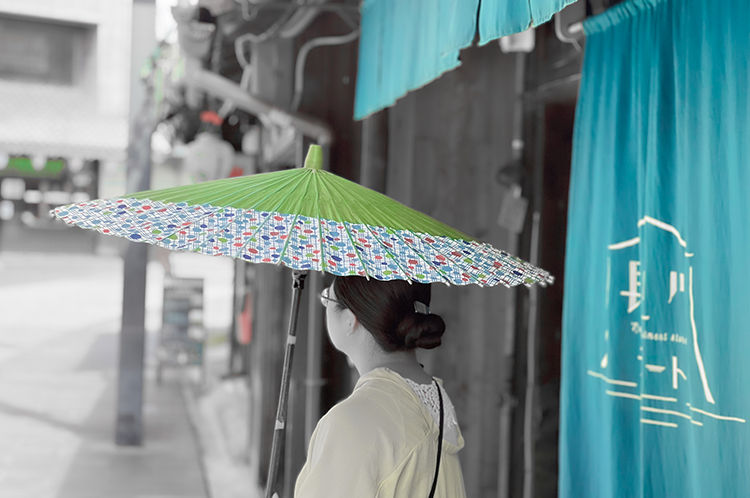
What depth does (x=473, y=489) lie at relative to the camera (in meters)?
3.87

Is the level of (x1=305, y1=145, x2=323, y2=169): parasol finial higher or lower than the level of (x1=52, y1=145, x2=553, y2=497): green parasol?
higher

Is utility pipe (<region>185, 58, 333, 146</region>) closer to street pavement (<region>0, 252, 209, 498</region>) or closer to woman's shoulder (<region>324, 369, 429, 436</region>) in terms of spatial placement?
woman's shoulder (<region>324, 369, 429, 436</region>)

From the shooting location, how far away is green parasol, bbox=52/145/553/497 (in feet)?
5.40

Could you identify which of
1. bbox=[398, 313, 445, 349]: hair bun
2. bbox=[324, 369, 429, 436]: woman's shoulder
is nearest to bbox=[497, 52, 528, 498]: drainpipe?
bbox=[398, 313, 445, 349]: hair bun

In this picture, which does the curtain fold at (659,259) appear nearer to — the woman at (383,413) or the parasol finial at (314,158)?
the woman at (383,413)

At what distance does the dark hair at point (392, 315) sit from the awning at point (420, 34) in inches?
34.6

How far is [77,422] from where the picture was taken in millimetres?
8000

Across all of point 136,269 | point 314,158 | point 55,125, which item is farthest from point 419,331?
point 55,125

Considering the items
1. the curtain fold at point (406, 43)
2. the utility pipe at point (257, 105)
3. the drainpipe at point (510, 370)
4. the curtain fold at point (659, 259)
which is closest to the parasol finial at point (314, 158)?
the curtain fold at point (406, 43)

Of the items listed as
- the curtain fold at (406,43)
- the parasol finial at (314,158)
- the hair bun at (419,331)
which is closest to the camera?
the hair bun at (419,331)

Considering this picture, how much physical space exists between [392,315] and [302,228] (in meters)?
0.36

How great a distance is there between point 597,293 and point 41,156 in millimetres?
21181

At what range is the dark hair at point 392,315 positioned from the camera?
1842mm

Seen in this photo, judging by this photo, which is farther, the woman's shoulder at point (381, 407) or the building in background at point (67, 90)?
the building in background at point (67, 90)
